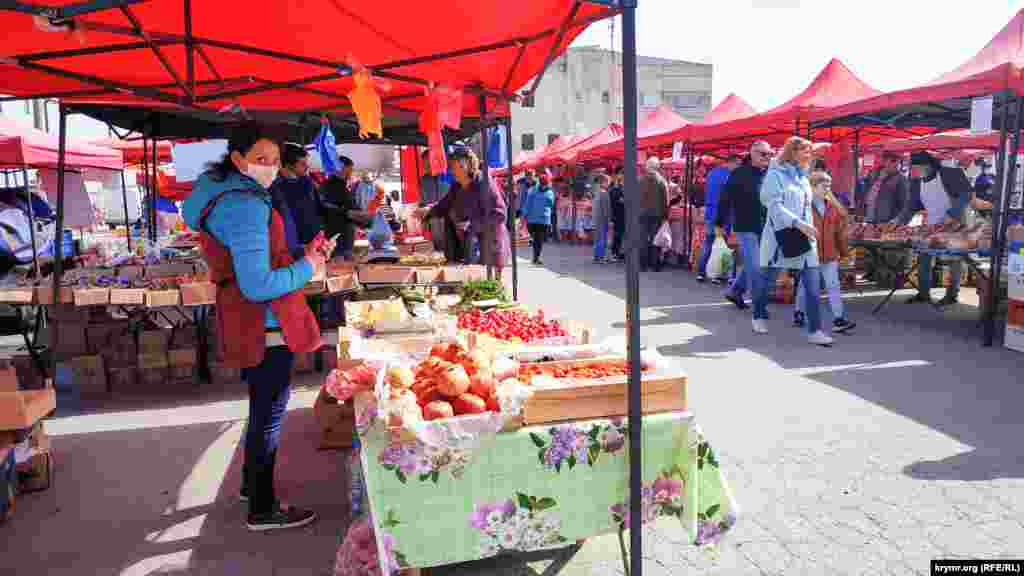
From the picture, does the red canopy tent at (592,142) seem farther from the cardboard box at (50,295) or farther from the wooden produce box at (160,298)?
the cardboard box at (50,295)

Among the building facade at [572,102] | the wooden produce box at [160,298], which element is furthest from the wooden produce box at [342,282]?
the building facade at [572,102]

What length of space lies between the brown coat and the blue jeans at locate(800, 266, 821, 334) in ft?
1.04

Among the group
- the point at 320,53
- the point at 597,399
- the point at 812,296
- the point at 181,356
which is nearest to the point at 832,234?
the point at 812,296

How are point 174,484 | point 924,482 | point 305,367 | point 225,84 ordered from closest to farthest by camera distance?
point 924,482, point 174,484, point 225,84, point 305,367

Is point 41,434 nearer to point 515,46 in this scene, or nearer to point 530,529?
point 530,529

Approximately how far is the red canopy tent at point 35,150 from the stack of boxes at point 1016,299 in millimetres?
11497

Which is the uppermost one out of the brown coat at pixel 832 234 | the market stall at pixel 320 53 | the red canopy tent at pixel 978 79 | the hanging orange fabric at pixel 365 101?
the red canopy tent at pixel 978 79

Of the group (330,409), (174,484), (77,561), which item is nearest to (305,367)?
(330,409)

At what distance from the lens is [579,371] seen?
3014mm

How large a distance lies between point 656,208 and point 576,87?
40813 millimetres

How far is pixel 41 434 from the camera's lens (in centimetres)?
425

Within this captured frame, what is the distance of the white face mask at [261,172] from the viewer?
3.12 m

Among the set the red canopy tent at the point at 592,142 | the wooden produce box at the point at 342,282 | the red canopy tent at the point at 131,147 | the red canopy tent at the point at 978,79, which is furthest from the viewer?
the red canopy tent at the point at 592,142

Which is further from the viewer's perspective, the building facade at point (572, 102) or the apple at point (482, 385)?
the building facade at point (572, 102)
